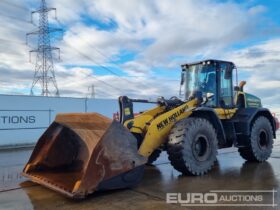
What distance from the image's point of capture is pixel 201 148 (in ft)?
21.0

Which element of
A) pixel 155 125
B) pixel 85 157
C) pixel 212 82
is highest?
pixel 212 82

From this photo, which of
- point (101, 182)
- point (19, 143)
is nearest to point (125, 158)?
point (101, 182)

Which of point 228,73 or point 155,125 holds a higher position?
point 228,73

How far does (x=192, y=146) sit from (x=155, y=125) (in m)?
0.81

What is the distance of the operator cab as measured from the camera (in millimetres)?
7383

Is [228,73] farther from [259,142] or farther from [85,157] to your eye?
[85,157]

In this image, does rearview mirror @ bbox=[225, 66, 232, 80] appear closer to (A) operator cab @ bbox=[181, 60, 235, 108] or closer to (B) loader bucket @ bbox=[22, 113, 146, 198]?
(A) operator cab @ bbox=[181, 60, 235, 108]

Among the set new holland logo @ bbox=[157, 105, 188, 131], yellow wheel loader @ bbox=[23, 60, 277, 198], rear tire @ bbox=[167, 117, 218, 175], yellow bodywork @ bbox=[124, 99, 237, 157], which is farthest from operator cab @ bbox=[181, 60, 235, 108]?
rear tire @ bbox=[167, 117, 218, 175]

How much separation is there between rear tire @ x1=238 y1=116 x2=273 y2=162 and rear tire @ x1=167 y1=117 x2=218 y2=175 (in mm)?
1539

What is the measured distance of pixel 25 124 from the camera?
13.9 meters

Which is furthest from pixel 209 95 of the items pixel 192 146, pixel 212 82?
pixel 192 146

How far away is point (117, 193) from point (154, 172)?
71.4 inches

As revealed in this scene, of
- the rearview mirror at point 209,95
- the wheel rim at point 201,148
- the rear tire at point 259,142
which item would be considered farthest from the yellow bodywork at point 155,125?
the rear tire at point 259,142

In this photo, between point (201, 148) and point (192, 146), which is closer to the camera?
point (192, 146)
